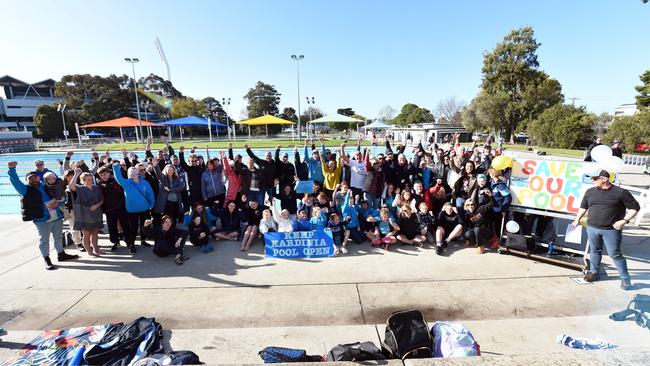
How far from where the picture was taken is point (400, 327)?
10.3 ft

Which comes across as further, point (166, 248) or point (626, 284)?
point (166, 248)

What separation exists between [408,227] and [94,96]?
7242 cm

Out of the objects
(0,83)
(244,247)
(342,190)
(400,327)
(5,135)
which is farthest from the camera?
(0,83)

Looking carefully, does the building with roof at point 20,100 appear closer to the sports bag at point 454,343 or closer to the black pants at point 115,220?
the black pants at point 115,220

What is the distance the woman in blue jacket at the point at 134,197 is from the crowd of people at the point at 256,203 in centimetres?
2

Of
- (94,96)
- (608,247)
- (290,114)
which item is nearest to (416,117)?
(290,114)

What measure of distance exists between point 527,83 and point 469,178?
42.3 meters

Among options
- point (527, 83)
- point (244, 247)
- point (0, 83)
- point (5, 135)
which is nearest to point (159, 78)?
point (0, 83)

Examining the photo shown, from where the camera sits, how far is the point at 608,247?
4.59 metres

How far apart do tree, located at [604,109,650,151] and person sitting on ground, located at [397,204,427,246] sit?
82.4 feet

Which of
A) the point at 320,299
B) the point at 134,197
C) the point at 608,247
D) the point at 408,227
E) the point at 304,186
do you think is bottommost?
the point at 320,299

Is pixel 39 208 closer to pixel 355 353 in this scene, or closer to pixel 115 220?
pixel 115 220

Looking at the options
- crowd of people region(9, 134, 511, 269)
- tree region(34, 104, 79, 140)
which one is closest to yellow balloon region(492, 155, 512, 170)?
crowd of people region(9, 134, 511, 269)

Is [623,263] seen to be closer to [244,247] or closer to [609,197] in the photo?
[609,197]
